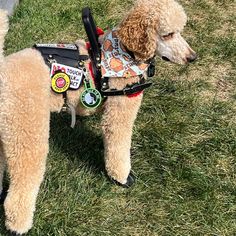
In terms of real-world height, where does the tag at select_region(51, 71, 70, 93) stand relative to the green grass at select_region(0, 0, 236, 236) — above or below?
above

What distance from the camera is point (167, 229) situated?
126 inches

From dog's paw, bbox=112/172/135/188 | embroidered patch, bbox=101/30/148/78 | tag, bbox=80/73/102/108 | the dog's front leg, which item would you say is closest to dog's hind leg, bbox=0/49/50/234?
tag, bbox=80/73/102/108

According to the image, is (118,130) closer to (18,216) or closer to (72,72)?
(72,72)

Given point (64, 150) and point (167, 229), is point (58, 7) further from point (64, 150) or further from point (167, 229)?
point (167, 229)

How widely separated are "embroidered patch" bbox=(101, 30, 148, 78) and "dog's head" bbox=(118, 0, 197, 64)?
0.23 ft

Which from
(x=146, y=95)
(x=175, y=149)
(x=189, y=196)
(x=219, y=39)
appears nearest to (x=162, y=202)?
(x=189, y=196)

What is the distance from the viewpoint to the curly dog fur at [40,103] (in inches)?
104

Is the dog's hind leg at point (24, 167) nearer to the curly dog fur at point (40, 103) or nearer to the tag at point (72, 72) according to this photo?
the curly dog fur at point (40, 103)

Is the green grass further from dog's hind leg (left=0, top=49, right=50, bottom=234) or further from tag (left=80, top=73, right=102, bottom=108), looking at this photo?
tag (left=80, top=73, right=102, bottom=108)

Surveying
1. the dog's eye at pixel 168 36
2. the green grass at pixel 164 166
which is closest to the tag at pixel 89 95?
the dog's eye at pixel 168 36

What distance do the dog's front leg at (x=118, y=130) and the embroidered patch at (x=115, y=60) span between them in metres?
0.17

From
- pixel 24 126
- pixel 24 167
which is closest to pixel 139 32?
pixel 24 126

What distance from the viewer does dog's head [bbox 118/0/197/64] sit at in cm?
287

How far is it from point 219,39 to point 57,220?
2795 mm
